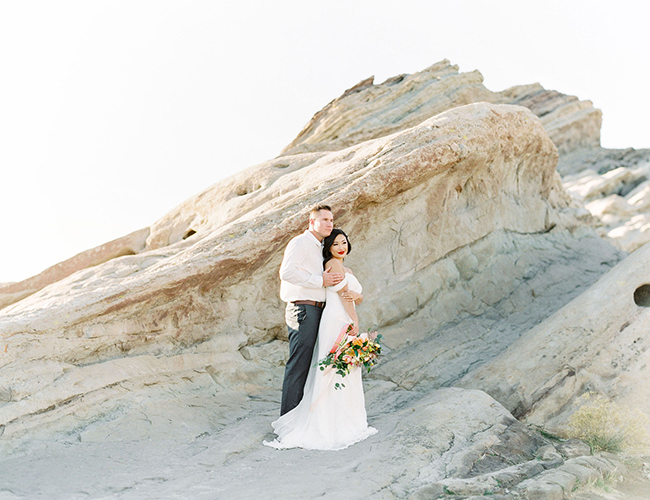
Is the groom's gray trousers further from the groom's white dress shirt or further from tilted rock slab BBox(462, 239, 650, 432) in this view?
tilted rock slab BBox(462, 239, 650, 432)

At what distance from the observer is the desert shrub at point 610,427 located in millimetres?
5504

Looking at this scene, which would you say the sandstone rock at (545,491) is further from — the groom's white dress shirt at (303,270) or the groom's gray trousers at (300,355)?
the groom's white dress shirt at (303,270)

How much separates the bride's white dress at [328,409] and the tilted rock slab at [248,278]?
3.73 ft

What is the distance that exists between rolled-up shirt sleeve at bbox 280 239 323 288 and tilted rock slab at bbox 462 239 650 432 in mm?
2520

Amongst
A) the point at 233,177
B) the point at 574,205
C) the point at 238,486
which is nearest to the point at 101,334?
the point at 238,486

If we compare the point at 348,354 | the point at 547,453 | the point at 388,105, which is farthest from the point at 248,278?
the point at 388,105

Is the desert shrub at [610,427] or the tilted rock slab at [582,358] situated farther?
the tilted rock slab at [582,358]

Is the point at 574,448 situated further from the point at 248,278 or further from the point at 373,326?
the point at 248,278

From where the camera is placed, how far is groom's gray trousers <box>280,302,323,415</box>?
5859 millimetres

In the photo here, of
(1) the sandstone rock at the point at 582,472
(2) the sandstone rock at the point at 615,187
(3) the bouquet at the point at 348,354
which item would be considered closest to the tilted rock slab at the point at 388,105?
(2) the sandstone rock at the point at 615,187

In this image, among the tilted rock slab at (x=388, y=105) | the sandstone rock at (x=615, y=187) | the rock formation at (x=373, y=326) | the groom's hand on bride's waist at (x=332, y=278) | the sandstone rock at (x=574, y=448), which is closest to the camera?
the rock formation at (x=373, y=326)

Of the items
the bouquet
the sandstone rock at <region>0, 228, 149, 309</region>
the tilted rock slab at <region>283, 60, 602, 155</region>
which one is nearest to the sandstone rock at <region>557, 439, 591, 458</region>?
the bouquet

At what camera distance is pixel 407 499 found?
14.0 ft

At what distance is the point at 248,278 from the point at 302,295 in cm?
169
